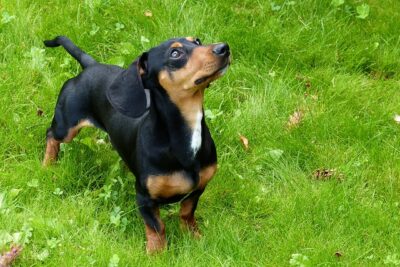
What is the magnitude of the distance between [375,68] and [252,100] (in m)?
1.03

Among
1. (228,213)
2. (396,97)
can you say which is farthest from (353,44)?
(228,213)

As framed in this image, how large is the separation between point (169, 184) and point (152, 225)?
0.31 meters

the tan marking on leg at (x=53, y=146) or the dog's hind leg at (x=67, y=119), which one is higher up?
the dog's hind leg at (x=67, y=119)

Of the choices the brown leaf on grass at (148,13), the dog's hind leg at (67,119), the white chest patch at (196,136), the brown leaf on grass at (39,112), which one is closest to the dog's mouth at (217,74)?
the white chest patch at (196,136)

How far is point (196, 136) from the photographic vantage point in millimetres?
3621

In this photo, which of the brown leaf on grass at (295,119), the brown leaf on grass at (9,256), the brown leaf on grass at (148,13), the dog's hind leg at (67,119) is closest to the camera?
the brown leaf on grass at (9,256)

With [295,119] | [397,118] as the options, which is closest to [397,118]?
[397,118]

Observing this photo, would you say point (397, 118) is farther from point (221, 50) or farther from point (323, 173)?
point (221, 50)

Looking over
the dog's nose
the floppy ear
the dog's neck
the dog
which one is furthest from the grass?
the dog's nose

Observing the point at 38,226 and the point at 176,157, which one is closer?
the point at 176,157

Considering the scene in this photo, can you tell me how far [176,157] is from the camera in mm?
3607

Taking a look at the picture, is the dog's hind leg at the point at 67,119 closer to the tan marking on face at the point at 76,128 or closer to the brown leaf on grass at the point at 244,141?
the tan marking on face at the point at 76,128

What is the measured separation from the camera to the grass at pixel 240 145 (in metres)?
3.96

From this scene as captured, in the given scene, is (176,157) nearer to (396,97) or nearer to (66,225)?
(66,225)
